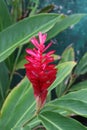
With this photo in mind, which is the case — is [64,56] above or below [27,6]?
below

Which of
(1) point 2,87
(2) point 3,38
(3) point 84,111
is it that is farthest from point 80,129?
(1) point 2,87

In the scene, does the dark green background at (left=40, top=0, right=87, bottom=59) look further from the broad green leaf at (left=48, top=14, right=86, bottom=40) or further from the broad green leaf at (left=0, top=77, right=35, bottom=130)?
the broad green leaf at (left=0, top=77, right=35, bottom=130)

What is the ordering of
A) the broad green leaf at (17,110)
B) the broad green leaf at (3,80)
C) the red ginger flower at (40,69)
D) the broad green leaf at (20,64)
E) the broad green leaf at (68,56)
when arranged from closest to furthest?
the red ginger flower at (40,69)
the broad green leaf at (17,110)
the broad green leaf at (3,80)
the broad green leaf at (20,64)
the broad green leaf at (68,56)

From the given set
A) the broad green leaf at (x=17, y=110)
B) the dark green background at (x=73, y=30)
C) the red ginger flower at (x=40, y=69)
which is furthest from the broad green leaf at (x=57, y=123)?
the dark green background at (x=73, y=30)

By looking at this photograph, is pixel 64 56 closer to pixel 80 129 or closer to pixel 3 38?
pixel 3 38

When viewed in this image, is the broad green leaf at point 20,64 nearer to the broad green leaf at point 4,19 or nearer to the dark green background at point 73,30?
the broad green leaf at point 4,19

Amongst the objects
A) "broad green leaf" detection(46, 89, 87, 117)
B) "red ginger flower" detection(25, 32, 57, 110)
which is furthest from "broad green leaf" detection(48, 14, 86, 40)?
"red ginger flower" detection(25, 32, 57, 110)
